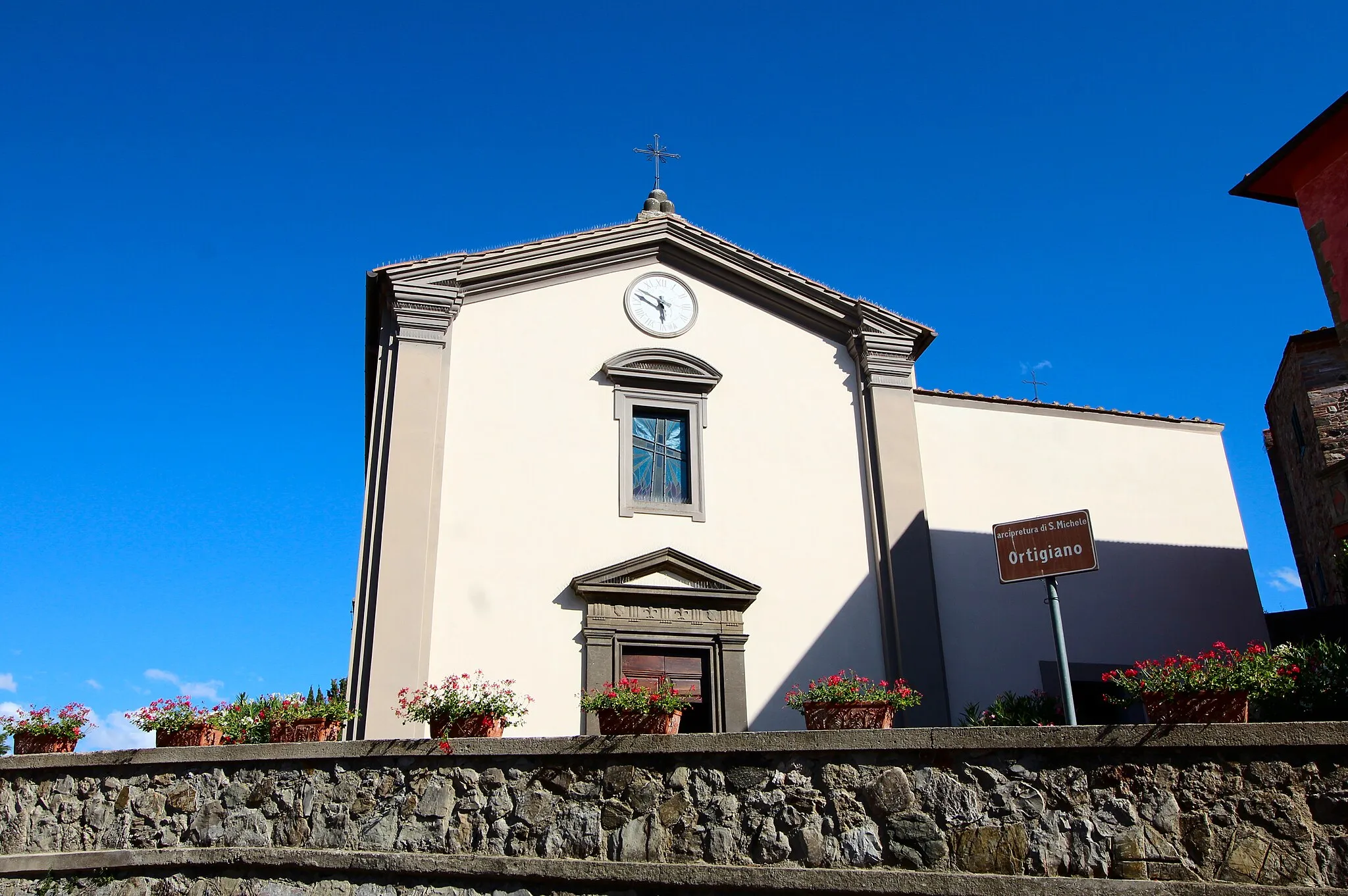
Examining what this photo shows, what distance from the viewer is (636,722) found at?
769cm

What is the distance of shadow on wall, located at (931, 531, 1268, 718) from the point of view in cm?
1266

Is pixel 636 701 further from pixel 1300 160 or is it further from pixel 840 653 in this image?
pixel 1300 160

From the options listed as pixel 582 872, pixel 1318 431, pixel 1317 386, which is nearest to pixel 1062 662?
pixel 582 872

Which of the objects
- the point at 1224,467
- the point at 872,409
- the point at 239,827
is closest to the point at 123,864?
the point at 239,827

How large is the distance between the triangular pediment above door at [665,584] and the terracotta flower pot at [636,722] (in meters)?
4.02

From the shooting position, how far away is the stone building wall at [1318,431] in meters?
14.7

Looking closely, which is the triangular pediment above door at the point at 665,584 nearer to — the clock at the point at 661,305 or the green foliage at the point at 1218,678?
the clock at the point at 661,305

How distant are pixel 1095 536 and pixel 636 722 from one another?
843 cm

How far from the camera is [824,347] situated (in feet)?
46.7

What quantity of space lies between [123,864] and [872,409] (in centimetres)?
984

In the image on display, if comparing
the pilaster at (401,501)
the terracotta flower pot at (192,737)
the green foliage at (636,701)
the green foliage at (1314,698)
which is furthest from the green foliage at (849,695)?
the terracotta flower pot at (192,737)

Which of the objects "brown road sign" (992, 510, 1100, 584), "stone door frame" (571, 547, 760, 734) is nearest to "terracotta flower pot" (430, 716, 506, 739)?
"stone door frame" (571, 547, 760, 734)

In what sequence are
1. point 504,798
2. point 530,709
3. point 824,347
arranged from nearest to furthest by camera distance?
point 504,798 < point 530,709 < point 824,347

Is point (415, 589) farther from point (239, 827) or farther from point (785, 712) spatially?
point (785, 712)
